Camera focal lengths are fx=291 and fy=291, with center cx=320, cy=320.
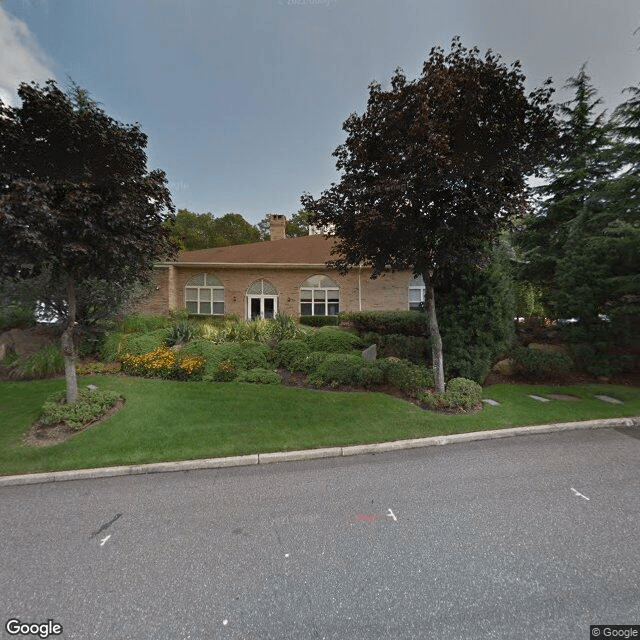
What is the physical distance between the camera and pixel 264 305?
17.9 metres

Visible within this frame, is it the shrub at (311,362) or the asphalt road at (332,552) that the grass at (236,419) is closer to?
the asphalt road at (332,552)

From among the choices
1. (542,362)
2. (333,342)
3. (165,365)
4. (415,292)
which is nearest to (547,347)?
(542,362)

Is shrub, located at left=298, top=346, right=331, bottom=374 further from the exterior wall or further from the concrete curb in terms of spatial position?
the exterior wall

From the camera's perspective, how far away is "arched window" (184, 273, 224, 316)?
17922mm

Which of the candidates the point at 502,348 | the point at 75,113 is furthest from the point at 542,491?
the point at 75,113

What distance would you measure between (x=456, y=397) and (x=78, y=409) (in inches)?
295

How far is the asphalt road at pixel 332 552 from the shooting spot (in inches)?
81.5

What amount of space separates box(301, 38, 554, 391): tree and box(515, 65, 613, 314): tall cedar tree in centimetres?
738

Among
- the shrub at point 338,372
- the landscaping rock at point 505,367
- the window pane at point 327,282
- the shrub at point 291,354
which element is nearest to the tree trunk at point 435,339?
the shrub at point 338,372

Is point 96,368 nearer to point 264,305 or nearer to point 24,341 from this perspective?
point 24,341

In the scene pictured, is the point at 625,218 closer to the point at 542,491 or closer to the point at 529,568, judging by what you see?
the point at 542,491

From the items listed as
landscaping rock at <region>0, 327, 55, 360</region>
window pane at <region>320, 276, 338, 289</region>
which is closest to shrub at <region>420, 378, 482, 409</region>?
landscaping rock at <region>0, 327, 55, 360</region>

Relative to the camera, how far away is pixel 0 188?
4.61 meters

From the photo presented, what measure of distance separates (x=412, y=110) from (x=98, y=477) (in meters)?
7.90
